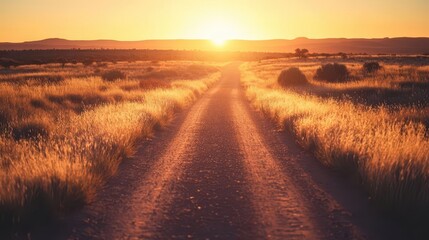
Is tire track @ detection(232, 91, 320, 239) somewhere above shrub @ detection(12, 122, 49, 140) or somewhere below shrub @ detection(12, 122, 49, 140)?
below

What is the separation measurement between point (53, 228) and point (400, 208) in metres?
4.79

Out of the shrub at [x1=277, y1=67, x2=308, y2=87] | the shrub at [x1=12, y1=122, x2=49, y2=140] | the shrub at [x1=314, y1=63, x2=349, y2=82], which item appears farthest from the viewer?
the shrub at [x1=314, y1=63, x2=349, y2=82]

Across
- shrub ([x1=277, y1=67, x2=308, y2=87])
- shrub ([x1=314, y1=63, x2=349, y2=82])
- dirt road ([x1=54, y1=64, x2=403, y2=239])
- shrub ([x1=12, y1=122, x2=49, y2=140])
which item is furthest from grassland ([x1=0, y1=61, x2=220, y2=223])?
shrub ([x1=314, y1=63, x2=349, y2=82])

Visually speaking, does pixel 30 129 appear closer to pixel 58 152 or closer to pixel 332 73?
pixel 58 152

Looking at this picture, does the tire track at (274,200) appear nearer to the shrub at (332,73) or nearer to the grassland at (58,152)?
the grassland at (58,152)

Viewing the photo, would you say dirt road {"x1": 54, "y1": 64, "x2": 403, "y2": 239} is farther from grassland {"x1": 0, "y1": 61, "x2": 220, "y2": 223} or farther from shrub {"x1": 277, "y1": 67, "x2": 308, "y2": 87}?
shrub {"x1": 277, "y1": 67, "x2": 308, "y2": 87}

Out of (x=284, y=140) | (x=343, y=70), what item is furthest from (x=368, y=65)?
(x=284, y=140)

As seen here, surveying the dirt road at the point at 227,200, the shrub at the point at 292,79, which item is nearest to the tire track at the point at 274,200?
the dirt road at the point at 227,200

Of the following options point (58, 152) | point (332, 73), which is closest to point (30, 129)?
point (58, 152)

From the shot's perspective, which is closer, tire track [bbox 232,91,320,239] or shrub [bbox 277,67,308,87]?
tire track [bbox 232,91,320,239]

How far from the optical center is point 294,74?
31938mm

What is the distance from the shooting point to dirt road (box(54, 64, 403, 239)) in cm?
443

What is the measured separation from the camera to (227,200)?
217 inches

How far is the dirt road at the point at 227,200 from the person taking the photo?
14.5 feet
